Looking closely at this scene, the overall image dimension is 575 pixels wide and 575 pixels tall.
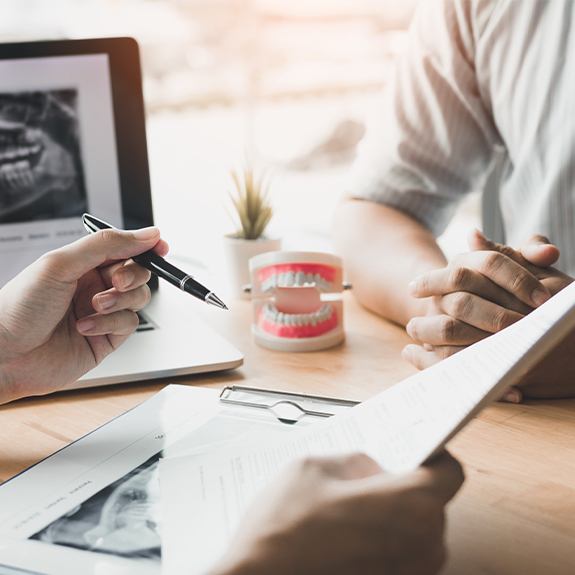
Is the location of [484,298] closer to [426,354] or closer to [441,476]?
[426,354]

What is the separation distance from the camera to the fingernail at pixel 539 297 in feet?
2.83

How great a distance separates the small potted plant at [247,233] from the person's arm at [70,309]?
0.36 m

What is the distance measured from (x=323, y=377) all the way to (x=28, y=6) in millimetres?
1280

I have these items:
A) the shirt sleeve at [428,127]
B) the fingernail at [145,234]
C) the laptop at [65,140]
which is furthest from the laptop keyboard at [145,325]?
the shirt sleeve at [428,127]

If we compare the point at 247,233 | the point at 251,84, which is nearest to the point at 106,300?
the point at 247,233

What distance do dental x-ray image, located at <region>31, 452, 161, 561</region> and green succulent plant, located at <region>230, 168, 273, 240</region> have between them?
650mm

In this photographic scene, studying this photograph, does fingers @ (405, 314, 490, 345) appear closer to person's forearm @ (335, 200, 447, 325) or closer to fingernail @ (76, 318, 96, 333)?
person's forearm @ (335, 200, 447, 325)

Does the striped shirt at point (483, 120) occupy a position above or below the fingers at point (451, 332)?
above

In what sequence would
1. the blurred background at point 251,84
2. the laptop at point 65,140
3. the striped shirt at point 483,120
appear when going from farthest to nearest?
the blurred background at point 251,84 → the striped shirt at point 483,120 → the laptop at point 65,140

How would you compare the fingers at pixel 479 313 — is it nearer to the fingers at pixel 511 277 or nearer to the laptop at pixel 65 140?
the fingers at pixel 511 277

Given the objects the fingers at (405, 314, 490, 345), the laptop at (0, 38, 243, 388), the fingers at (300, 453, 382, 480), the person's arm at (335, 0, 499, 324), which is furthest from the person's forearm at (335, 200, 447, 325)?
the fingers at (300, 453, 382, 480)

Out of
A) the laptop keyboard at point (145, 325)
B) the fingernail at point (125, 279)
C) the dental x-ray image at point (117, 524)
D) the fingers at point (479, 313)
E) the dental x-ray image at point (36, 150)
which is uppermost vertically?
the dental x-ray image at point (36, 150)

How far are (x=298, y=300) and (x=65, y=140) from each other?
1.35 ft

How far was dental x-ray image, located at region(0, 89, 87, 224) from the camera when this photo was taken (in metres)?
1.14
